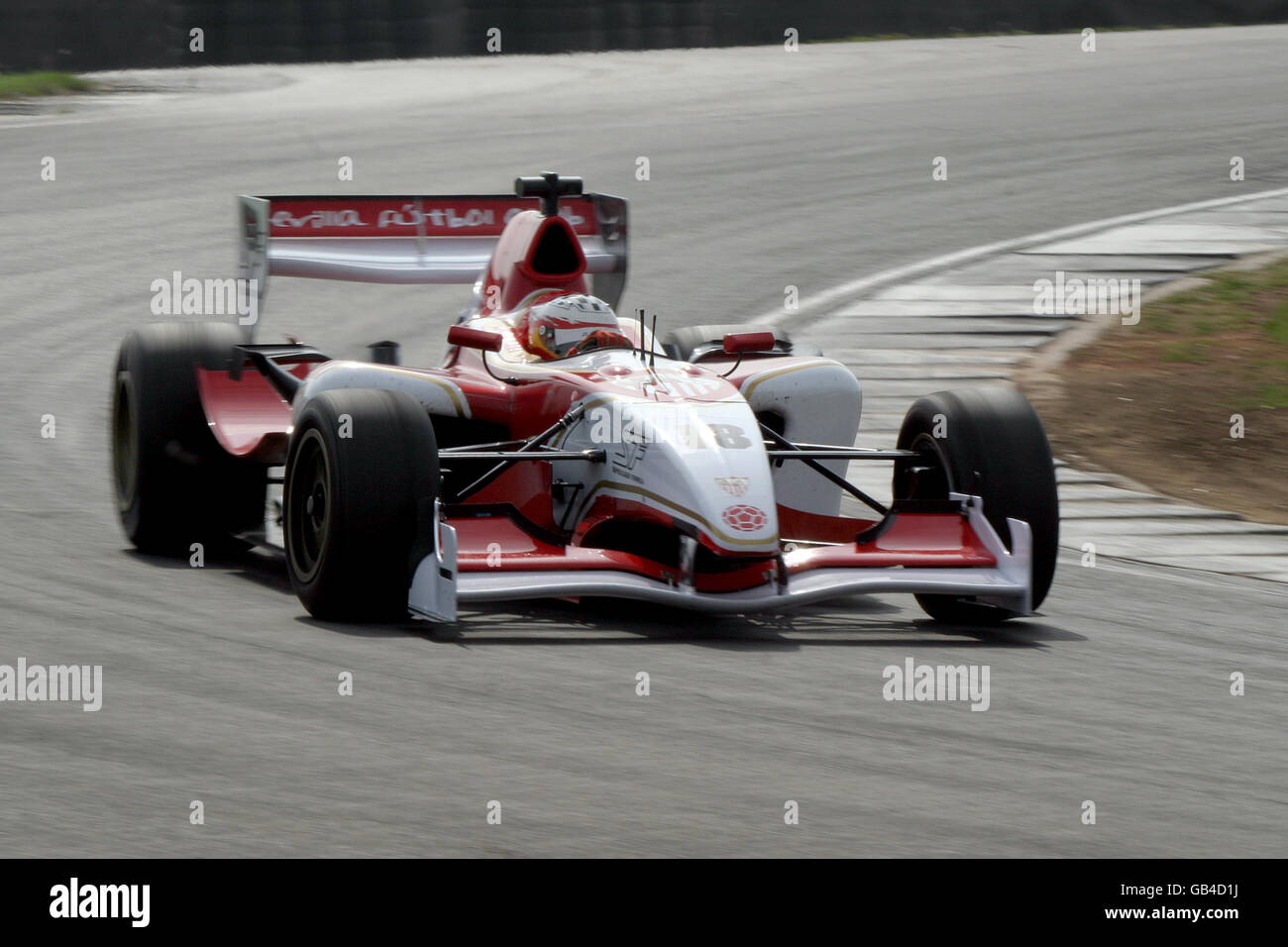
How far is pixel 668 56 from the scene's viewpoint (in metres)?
28.0

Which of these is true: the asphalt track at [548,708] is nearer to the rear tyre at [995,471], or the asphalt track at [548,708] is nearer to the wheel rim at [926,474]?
the rear tyre at [995,471]

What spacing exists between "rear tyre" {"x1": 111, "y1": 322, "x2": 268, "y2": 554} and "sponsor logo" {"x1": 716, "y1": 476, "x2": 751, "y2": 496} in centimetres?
273

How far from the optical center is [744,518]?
7715mm

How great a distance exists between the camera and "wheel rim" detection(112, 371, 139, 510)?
9867 millimetres

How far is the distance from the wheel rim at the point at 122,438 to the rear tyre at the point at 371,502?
2225mm

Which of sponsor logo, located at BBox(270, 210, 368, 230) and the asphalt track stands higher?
sponsor logo, located at BBox(270, 210, 368, 230)

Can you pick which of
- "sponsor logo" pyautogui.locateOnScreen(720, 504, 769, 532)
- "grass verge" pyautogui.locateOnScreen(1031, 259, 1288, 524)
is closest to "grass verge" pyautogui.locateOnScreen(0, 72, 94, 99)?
"grass verge" pyautogui.locateOnScreen(1031, 259, 1288, 524)

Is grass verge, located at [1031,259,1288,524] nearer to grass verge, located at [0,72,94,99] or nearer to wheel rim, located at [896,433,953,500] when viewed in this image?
wheel rim, located at [896,433,953,500]

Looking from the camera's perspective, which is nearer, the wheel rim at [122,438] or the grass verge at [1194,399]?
the wheel rim at [122,438]

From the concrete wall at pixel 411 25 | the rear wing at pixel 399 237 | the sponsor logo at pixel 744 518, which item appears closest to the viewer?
the sponsor logo at pixel 744 518

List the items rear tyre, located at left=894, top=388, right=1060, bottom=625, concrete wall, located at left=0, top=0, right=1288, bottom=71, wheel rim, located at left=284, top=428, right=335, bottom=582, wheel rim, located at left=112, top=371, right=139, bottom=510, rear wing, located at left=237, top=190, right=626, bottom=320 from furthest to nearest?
concrete wall, located at left=0, top=0, right=1288, bottom=71
rear wing, located at left=237, top=190, right=626, bottom=320
wheel rim, located at left=112, top=371, right=139, bottom=510
rear tyre, located at left=894, top=388, right=1060, bottom=625
wheel rim, located at left=284, top=428, right=335, bottom=582

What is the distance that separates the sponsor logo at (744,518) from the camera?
769 centimetres

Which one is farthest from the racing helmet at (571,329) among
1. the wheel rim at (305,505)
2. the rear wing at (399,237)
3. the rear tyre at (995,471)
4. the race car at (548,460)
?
the rear wing at (399,237)

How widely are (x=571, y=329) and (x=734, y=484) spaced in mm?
1651
